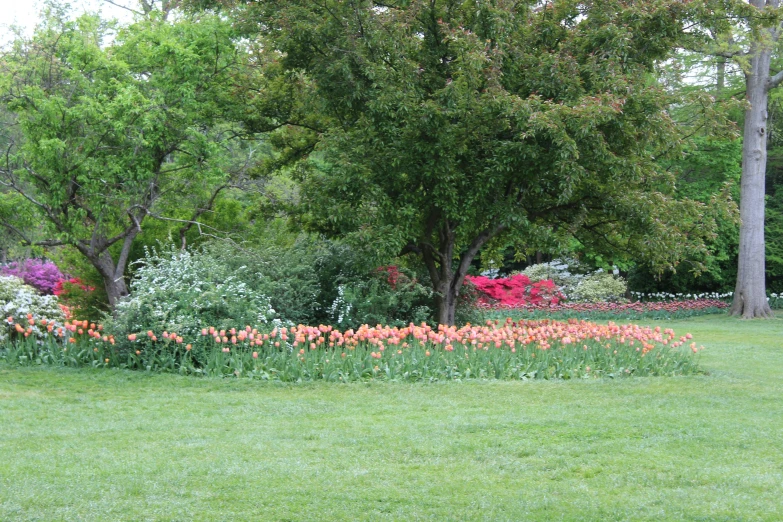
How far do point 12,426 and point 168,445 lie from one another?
1.52 metres

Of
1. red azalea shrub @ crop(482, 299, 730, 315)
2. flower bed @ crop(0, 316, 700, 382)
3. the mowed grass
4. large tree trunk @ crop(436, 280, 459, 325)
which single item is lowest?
the mowed grass

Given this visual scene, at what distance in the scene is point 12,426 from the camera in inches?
241

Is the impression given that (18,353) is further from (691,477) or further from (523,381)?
(691,477)

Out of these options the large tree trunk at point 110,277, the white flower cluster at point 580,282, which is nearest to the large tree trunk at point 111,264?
the large tree trunk at point 110,277

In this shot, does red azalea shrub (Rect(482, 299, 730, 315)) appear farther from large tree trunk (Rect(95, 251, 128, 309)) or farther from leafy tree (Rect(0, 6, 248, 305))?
large tree trunk (Rect(95, 251, 128, 309))

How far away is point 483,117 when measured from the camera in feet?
31.9

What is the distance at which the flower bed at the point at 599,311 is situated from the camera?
63.7 feet

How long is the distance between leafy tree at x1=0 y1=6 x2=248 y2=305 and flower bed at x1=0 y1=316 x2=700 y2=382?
1.91m

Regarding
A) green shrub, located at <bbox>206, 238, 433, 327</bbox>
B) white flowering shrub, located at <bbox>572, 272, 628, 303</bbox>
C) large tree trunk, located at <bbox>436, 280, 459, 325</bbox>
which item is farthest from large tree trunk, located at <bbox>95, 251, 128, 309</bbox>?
white flowering shrub, located at <bbox>572, 272, 628, 303</bbox>

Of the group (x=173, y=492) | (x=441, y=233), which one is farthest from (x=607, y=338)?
(x=173, y=492)

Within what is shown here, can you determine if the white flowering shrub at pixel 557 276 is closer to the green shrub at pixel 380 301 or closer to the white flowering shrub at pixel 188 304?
the green shrub at pixel 380 301

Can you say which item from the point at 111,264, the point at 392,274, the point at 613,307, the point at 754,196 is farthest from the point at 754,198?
the point at 111,264

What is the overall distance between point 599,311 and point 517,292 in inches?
81.2

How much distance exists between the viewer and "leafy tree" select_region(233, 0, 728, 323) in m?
9.56
